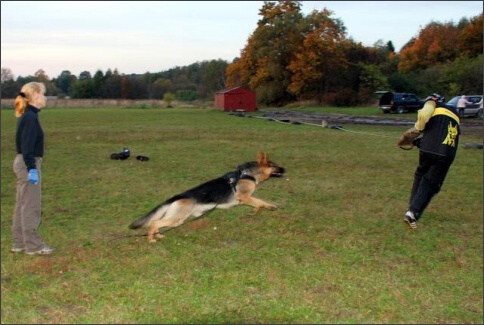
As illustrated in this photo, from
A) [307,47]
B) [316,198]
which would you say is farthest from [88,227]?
[307,47]

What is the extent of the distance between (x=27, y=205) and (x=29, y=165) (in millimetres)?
498

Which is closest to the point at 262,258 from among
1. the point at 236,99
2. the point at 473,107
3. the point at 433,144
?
the point at 433,144

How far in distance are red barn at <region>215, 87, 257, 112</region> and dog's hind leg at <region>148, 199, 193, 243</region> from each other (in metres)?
40.5

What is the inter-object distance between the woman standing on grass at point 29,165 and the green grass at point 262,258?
0.72 ft

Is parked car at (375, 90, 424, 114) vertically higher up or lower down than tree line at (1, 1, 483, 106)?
lower down

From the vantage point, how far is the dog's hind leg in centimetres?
600

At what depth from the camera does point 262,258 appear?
5309mm

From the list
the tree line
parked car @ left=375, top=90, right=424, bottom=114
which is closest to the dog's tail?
parked car @ left=375, top=90, right=424, bottom=114

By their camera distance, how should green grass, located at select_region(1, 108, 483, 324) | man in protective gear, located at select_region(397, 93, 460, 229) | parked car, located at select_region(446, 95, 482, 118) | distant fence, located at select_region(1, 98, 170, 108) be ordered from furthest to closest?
distant fence, located at select_region(1, 98, 170, 108) < parked car, located at select_region(446, 95, 482, 118) < man in protective gear, located at select_region(397, 93, 460, 229) < green grass, located at select_region(1, 108, 483, 324)

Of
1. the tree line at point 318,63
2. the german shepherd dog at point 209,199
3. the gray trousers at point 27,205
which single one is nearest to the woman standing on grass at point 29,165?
the gray trousers at point 27,205

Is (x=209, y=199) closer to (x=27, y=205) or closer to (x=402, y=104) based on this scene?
(x=27, y=205)

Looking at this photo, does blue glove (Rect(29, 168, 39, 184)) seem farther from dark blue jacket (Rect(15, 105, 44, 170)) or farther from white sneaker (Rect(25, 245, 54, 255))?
white sneaker (Rect(25, 245, 54, 255))

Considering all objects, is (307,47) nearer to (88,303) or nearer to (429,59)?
(429,59)

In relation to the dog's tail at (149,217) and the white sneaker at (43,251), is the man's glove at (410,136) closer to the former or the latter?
the dog's tail at (149,217)
